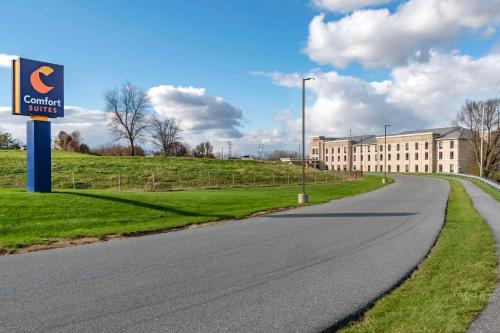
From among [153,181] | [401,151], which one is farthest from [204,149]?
[153,181]

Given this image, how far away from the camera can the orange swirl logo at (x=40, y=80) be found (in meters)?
17.8

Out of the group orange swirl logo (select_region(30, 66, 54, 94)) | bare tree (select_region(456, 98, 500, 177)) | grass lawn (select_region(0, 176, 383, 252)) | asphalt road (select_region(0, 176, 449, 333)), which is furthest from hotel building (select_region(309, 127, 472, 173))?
asphalt road (select_region(0, 176, 449, 333))

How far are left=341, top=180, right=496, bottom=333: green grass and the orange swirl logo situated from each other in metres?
16.4

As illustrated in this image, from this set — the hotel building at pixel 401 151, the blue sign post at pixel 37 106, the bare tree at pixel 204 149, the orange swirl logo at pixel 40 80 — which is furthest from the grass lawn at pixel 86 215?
the bare tree at pixel 204 149

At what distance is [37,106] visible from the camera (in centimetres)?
1780

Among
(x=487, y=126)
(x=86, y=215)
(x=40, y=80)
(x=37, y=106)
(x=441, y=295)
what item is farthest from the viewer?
(x=487, y=126)

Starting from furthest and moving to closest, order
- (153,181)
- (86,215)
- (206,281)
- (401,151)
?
(401,151), (153,181), (86,215), (206,281)

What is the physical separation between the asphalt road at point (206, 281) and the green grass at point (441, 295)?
313mm

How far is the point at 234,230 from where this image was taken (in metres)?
13.2

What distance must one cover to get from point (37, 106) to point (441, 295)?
1713 centimetres

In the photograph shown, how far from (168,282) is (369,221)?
10442 millimetres

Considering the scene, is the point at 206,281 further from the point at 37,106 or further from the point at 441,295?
the point at 37,106

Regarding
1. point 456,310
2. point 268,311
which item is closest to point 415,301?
point 456,310

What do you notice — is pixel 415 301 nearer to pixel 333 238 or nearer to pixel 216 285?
pixel 216 285
